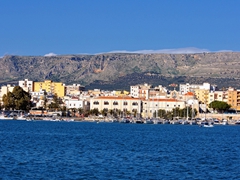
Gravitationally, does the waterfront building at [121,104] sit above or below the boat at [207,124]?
above

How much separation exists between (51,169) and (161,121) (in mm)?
119445

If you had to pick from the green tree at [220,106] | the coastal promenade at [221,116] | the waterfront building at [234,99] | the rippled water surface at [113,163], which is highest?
the waterfront building at [234,99]

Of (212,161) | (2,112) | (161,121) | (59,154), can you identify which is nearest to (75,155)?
(59,154)

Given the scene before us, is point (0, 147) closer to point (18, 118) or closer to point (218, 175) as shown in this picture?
point (218, 175)

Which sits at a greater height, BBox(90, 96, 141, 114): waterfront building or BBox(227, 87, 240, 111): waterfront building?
BBox(227, 87, 240, 111): waterfront building

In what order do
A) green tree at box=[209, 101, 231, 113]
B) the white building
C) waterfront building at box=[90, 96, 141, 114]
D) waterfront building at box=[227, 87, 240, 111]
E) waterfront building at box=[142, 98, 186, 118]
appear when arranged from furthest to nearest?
1. waterfront building at box=[227, 87, 240, 111]
2. the white building
3. green tree at box=[209, 101, 231, 113]
4. waterfront building at box=[90, 96, 141, 114]
5. waterfront building at box=[142, 98, 186, 118]

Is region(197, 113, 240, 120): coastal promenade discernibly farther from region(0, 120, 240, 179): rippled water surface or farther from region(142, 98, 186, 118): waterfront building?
region(0, 120, 240, 179): rippled water surface

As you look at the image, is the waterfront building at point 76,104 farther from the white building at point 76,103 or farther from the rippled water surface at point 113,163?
the rippled water surface at point 113,163

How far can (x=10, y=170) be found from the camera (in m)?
40.9

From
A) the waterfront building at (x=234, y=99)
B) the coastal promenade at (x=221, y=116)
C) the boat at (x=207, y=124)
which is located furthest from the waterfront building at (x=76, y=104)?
the boat at (x=207, y=124)

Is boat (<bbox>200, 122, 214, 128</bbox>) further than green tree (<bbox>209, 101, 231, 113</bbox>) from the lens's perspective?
No

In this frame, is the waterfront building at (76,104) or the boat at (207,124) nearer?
the boat at (207,124)

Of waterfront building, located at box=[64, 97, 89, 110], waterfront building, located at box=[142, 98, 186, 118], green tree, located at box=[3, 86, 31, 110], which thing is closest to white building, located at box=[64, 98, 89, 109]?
waterfront building, located at box=[64, 97, 89, 110]

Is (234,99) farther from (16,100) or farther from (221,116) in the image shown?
(16,100)
